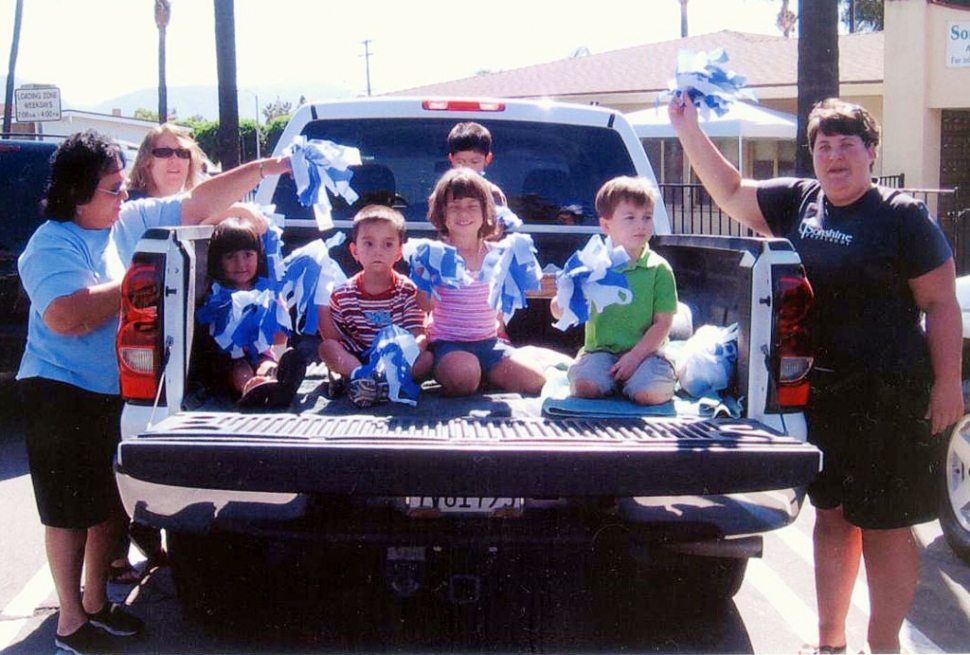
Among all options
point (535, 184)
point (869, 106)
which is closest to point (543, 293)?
point (535, 184)

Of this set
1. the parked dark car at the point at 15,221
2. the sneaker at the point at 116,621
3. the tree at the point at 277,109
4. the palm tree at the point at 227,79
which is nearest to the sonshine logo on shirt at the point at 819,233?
the sneaker at the point at 116,621

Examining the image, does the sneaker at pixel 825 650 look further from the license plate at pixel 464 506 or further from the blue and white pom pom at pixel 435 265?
the blue and white pom pom at pixel 435 265

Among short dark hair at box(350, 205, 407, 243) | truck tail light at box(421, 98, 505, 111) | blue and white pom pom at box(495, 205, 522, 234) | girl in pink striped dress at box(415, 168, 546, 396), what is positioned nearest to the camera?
girl in pink striped dress at box(415, 168, 546, 396)

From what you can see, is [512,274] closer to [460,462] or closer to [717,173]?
[717,173]

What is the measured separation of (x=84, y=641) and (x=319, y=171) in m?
2.03

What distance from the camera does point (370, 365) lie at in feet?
12.8

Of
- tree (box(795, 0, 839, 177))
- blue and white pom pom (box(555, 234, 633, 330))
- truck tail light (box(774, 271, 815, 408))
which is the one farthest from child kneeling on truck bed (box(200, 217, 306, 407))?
tree (box(795, 0, 839, 177))

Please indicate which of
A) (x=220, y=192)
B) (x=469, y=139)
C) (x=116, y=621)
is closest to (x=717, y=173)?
(x=469, y=139)

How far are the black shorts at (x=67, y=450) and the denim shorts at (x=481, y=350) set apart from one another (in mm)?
1226

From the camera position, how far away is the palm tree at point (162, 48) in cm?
3716

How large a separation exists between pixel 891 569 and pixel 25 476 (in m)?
5.14

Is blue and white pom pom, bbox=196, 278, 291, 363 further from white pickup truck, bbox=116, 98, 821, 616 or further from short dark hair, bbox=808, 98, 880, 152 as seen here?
short dark hair, bbox=808, 98, 880, 152

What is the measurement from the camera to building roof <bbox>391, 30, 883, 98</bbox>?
950 inches

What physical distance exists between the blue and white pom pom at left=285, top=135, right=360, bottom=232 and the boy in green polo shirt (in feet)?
3.61
